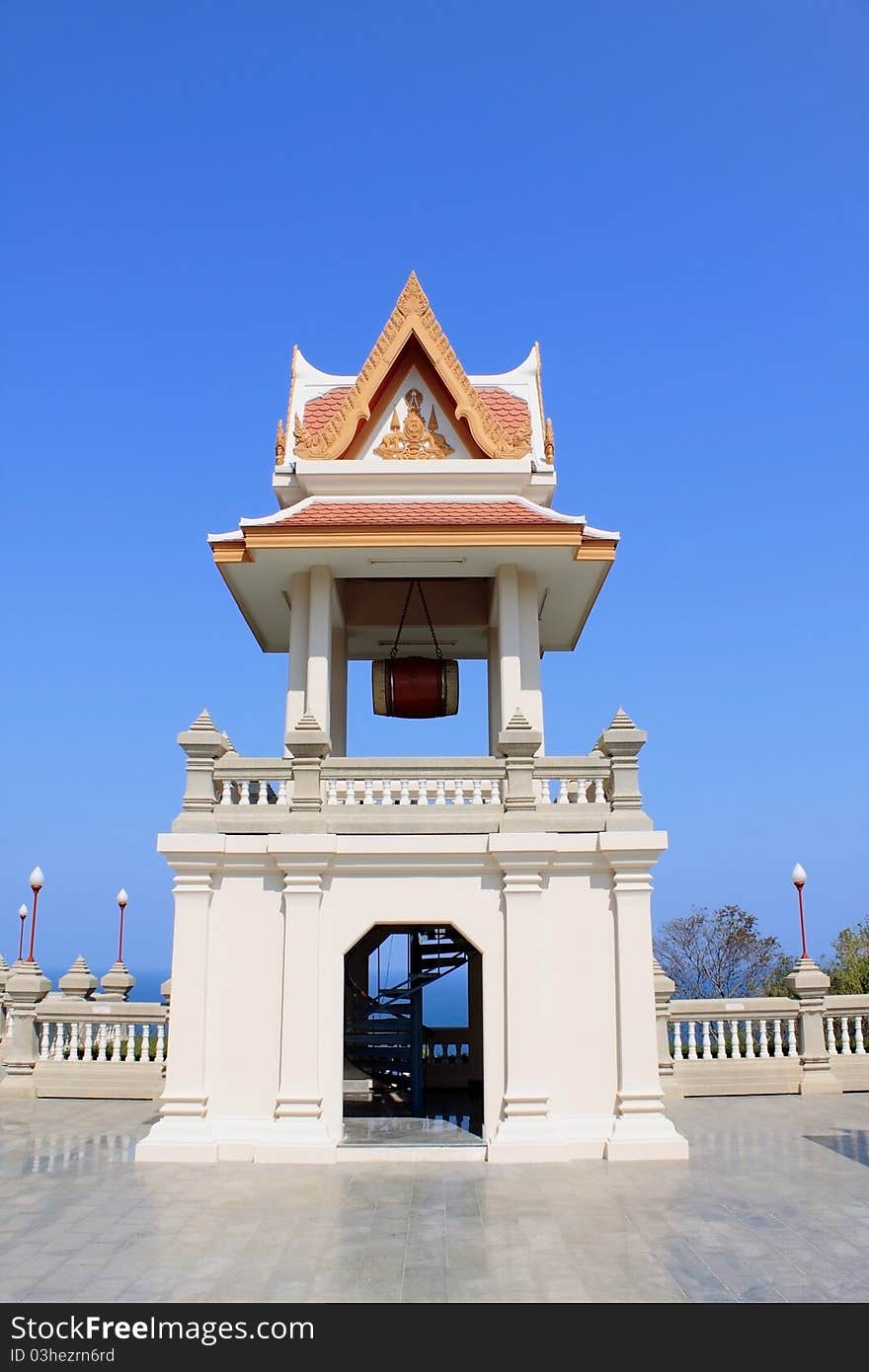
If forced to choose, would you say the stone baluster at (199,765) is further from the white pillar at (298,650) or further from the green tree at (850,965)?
the green tree at (850,965)

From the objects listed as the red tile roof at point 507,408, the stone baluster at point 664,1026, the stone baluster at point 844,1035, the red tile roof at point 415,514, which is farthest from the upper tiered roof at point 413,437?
the stone baluster at point 844,1035

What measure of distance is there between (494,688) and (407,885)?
445 centimetres

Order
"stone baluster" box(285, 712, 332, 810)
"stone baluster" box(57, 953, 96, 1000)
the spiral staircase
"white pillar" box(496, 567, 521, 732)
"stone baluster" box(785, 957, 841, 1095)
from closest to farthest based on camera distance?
"stone baluster" box(285, 712, 332, 810) → the spiral staircase → "white pillar" box(496, 567, 521, 732) → "stone baluster" box(785, 957, 841, 1095) → "stone baluster" box(57, 953, 96, 1000)

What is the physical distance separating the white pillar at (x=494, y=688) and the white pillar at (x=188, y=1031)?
15.6ft

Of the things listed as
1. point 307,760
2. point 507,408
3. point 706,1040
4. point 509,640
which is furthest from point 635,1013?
point 507,408

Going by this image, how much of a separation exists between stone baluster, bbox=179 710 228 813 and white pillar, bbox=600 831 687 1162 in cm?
390

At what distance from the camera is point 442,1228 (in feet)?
24.7

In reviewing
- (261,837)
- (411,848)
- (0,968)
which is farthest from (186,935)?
(0,968)

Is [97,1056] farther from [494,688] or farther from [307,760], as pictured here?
[494,688]

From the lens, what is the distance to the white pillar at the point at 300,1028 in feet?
32.6

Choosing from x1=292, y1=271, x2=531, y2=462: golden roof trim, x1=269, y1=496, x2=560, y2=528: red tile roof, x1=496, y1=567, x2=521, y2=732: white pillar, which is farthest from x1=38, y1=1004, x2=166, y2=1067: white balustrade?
x1=292, y1=271, x2=531, y2=462: golden roof trim

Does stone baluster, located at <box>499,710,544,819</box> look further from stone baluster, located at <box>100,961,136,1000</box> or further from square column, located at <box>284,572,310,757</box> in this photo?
stone baluster, located at <box>100,961,136,1000</box>

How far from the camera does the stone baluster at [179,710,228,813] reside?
35.7 feet

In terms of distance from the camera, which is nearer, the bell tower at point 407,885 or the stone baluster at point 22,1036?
the bell tower at point 407,885
